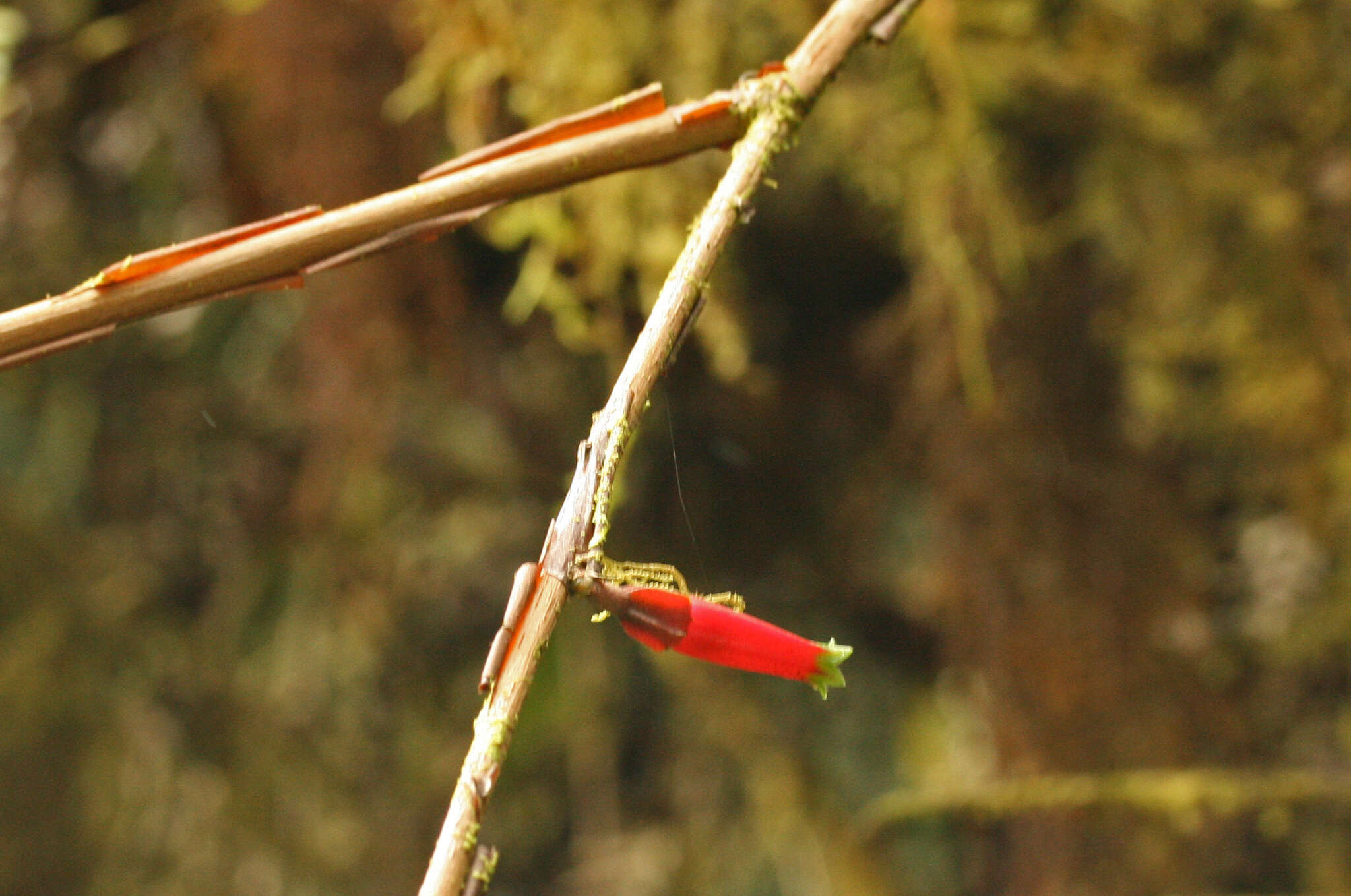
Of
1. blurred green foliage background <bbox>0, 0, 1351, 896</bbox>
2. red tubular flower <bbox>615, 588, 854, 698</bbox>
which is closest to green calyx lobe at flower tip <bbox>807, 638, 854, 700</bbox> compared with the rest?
red tubular flower <bbox>615, 588, 854, 698</bbox>

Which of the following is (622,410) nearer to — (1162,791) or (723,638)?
(723,638)

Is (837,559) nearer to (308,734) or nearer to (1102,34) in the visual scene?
(1102,34)

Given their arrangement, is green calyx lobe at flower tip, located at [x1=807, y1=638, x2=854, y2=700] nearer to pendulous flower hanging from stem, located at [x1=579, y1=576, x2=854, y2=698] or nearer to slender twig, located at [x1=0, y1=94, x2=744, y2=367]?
pendulous flower hanging from stem, located at [x1=579, y1=576, x2=854, y2=698]

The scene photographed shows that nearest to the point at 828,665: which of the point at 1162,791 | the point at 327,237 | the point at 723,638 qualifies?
the point at 723,638

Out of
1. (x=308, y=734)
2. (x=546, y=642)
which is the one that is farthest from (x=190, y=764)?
(x=546, y=642)

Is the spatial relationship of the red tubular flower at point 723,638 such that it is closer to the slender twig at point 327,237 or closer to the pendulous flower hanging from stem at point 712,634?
the pendulous flower hanging from stem at point 712,634

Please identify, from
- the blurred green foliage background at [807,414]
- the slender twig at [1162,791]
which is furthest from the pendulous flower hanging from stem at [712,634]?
the slender twig at [1162,791]
